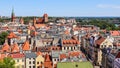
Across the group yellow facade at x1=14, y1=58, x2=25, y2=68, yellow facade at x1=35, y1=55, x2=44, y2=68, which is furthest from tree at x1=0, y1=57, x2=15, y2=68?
yellow facade at x1=35, y1=55, x2=44, y2=68

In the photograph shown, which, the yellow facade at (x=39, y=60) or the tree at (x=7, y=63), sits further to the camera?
the yellow facade at (x=39, y=60)

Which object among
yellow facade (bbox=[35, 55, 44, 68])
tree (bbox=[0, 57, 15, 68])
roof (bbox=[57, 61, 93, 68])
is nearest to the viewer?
roof (bbox=[57, 61, 93, 68])

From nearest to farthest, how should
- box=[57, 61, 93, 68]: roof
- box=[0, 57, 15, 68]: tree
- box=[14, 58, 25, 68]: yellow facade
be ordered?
1. box=[57, 61, 93, 68]: roof
2. box=[0, 57, 15, 68]: tree
3. box=[14, 58, 25, 68]: yellow facade

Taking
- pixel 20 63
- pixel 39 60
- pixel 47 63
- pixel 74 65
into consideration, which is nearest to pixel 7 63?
pixel 20 63

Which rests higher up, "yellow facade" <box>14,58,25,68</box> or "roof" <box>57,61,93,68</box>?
"roof" <box>57,61,93,68</box>

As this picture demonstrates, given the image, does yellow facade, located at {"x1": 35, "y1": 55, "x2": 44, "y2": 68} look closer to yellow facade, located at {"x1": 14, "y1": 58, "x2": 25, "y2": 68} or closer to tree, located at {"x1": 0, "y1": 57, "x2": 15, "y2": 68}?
yellow facade, located at {"x1": 14, "y1": 58, "x2": 25, "y2": 68}

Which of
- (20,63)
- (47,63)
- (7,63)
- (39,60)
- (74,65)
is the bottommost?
(20,63)

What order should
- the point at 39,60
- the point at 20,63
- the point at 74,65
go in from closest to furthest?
1. the point at 74,65
2. the point at 20,63
3. the point at 39,60

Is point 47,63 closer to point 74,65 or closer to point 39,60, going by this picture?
point 39,60

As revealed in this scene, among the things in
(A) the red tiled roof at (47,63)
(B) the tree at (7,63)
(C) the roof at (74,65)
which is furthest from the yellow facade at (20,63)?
(C) the roof at (74,65)

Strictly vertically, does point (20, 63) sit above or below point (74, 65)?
below

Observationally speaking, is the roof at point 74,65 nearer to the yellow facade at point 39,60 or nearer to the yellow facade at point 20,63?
the yellow facade at point 39,60

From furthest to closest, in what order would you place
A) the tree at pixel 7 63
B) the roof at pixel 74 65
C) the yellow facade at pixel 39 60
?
1. the yellow facade at pixel 39 60
2. the tree at pixel 7 63
3. the roof at pixel 74 65
